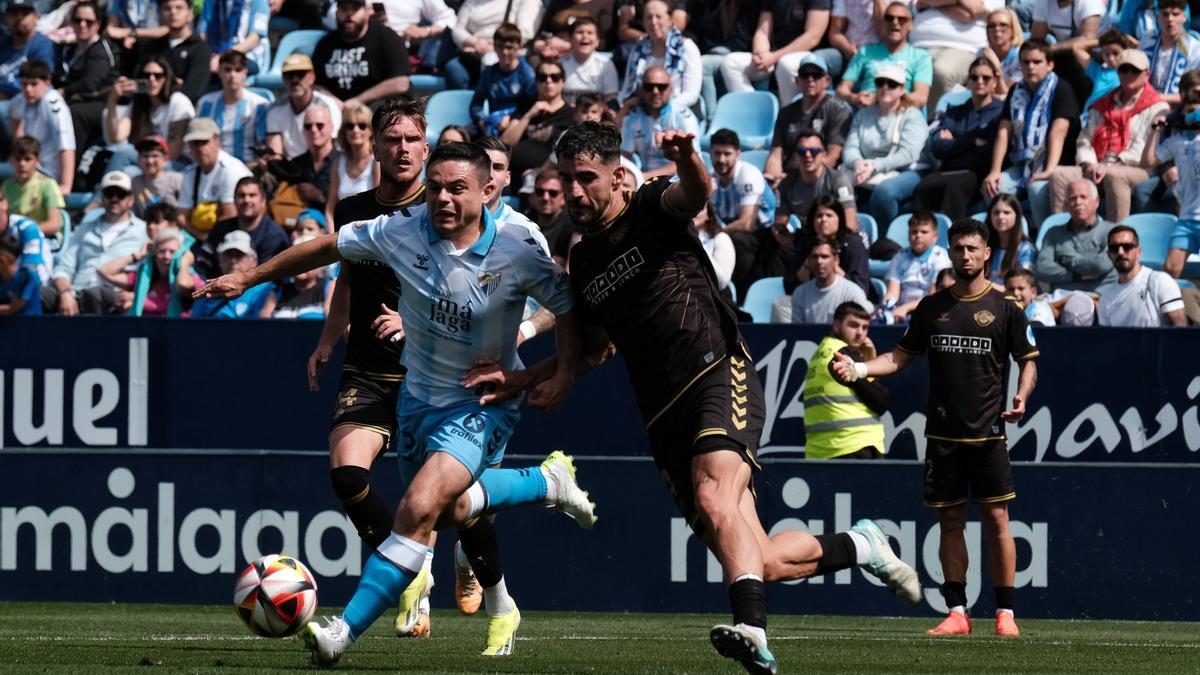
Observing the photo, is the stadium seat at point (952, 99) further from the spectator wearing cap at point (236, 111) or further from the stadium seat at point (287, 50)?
the stadium seat at point (287, 50)

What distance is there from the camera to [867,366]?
1079cm

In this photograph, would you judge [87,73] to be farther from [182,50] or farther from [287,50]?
[287,50]

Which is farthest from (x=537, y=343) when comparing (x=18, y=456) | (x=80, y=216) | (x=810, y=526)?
(x=80, y=216)

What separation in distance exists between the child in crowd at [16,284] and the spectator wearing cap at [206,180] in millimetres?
1581

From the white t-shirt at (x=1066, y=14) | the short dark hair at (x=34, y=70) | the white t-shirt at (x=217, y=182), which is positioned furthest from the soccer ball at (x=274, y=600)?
the short dark hair at (x=34, y=70)

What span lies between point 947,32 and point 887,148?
5.34 feet

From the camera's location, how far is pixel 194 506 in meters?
12.6

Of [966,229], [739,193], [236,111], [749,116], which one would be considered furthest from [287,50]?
[966,229]

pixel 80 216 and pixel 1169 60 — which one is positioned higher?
pixel 1169 60

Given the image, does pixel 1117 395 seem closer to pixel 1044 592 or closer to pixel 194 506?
pixel 1044 592

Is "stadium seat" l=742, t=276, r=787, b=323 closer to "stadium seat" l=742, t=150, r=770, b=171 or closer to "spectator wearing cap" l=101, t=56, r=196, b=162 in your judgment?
"stadium seat" l=742, t=150, r=770, b=171

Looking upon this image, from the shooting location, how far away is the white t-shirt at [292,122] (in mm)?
17250

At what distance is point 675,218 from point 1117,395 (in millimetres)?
A: 7236

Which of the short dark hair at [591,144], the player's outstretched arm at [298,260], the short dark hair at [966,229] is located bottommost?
the short dark hair at [966,229]
